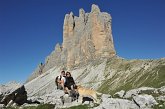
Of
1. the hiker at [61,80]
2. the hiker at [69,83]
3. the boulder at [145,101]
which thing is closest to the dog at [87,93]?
the hiker at [69,83]

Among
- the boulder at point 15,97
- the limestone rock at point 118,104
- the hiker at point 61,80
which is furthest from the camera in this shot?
the boulder at point 15,97

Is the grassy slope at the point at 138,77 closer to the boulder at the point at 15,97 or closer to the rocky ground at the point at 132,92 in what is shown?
the rocky ground at the point at 132,92

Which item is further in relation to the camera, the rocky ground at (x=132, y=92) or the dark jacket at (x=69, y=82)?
the dark jacket at (x=69, y=82)

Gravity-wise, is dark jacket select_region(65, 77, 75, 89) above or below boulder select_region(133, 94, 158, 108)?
above

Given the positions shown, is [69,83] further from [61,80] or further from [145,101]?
[145,101]

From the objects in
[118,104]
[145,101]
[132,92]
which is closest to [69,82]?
[132,92]

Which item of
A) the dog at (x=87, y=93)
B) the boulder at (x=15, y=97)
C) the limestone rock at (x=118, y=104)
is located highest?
the boulder at (x=15, y=97)

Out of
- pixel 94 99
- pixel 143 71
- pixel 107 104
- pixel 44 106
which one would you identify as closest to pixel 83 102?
pixel 94 99

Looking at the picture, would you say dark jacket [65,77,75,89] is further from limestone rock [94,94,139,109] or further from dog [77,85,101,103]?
limestone rock [94,94,139,109]

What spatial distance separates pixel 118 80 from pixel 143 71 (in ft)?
59.3

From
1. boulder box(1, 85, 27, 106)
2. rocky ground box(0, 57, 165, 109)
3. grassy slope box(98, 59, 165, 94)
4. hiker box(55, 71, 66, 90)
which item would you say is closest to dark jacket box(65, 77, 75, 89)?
hiker box(55, 71, 66, 90)

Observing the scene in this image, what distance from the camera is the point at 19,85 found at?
54.8 meters

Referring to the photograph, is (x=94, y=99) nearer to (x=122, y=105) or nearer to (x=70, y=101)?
(x=70, y=101)

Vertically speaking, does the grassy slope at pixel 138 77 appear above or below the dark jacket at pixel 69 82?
above
